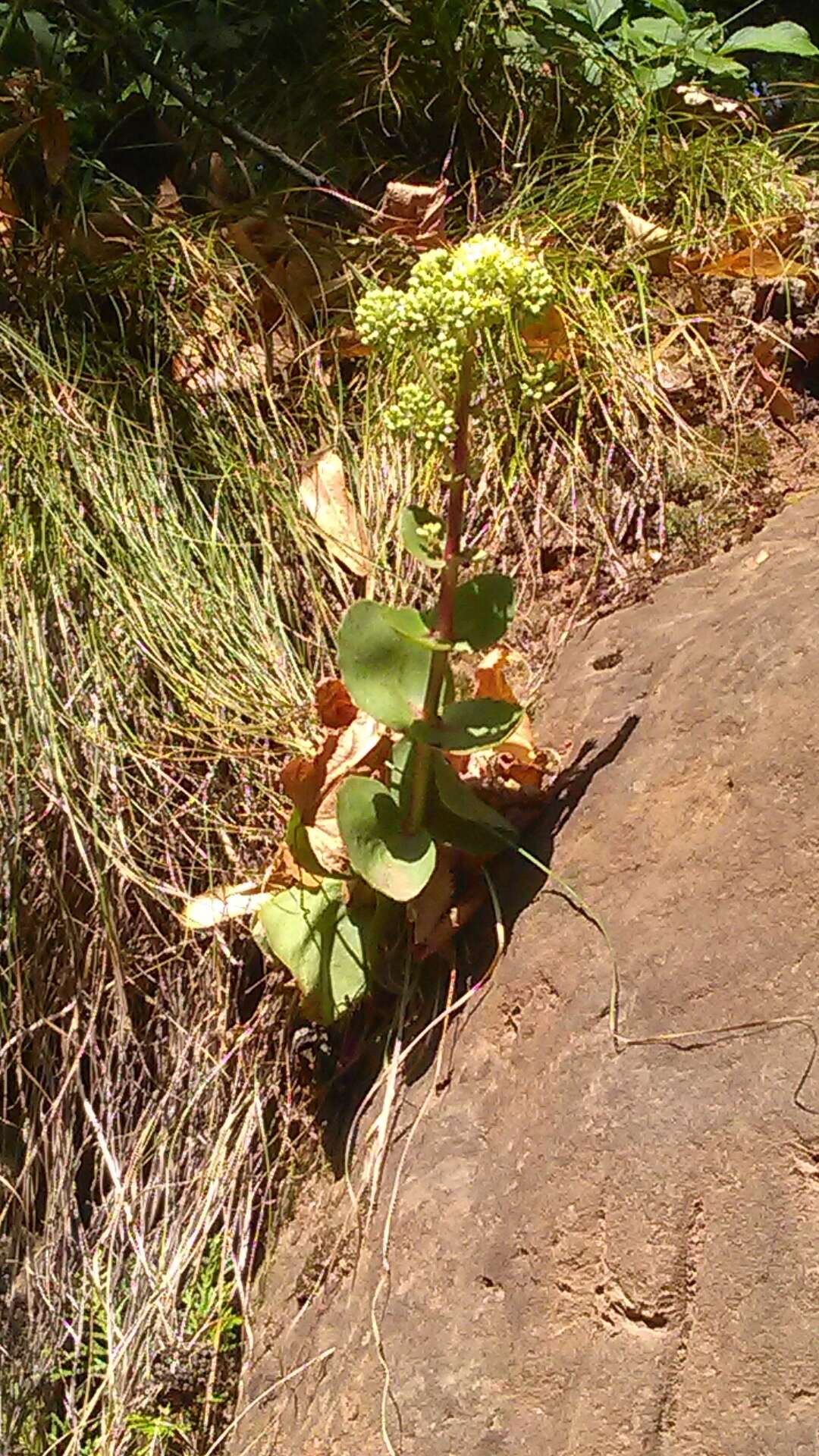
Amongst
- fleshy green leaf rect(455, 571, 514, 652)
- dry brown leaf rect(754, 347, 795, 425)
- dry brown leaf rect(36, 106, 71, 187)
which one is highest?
dry brown leaf rect(36, 106, 71, 187)

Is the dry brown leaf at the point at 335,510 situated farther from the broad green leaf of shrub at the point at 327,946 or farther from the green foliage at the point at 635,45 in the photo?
the green foliage at the point at 635,45

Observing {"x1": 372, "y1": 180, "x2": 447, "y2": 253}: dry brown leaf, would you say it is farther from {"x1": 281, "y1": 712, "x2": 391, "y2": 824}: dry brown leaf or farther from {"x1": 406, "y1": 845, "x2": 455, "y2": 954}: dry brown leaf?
{"x1": 406, "y1": 845, "x2": 455, "y2": 954}: dry brown leaf

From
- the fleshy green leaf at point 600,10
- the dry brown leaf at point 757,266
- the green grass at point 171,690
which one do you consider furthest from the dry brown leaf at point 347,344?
the fleshy green leaf at point 600,10

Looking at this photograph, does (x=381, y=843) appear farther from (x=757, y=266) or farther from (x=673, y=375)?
(x=757, y=266)

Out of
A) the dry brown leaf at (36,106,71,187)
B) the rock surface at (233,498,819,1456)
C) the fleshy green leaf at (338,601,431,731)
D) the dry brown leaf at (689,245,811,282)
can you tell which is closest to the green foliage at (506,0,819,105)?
the dry brown leaf at (689,245,811,282)

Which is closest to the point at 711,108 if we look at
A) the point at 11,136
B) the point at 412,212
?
the point at 412,212

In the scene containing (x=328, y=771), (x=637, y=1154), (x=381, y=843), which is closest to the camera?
(x=637, y=1154)

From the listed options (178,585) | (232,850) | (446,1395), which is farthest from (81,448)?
(446,1395)
